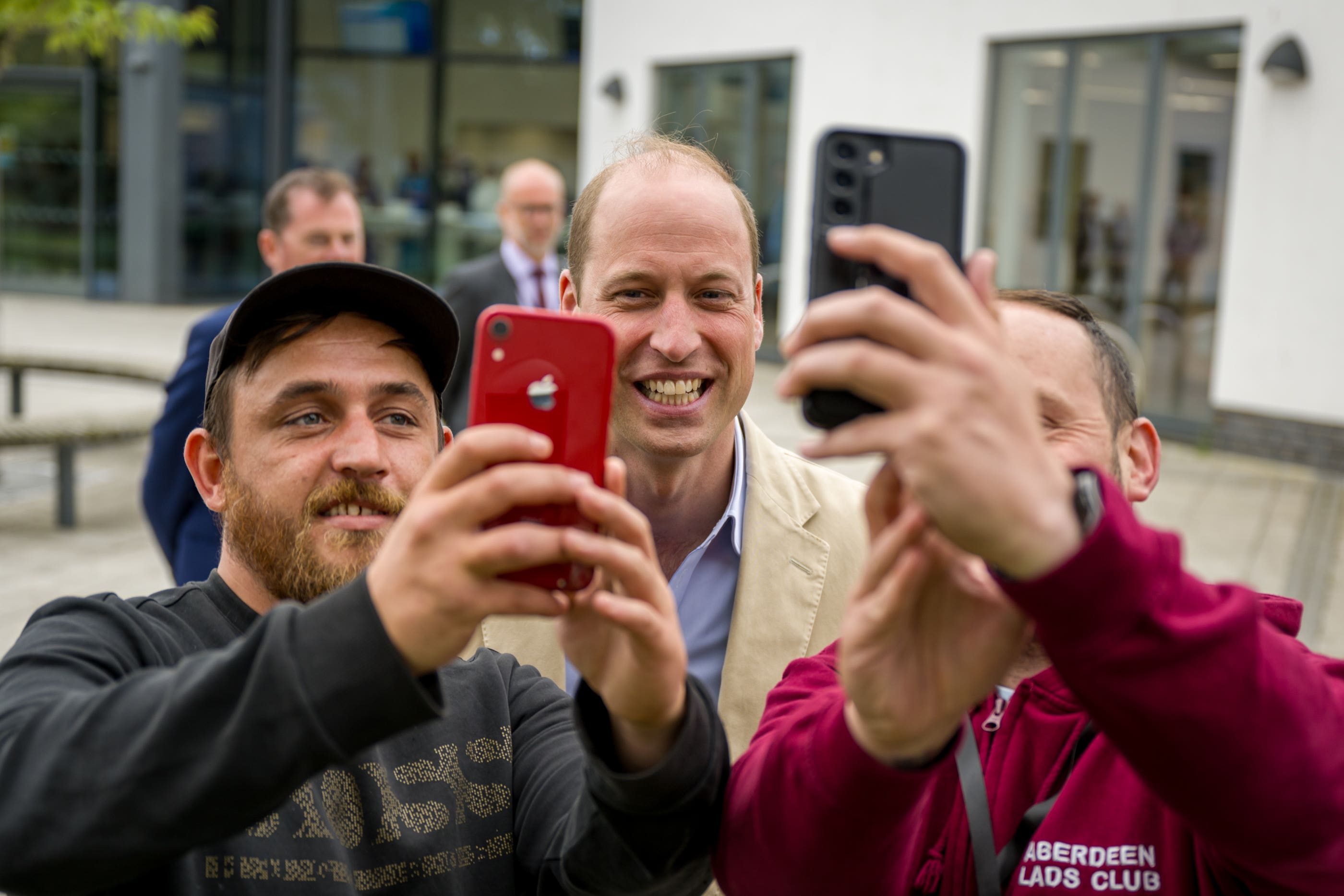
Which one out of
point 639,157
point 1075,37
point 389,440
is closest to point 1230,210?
point 1075,37

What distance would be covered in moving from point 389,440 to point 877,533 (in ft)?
3.38

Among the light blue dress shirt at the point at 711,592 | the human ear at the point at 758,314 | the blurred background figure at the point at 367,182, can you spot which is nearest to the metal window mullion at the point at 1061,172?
the human ear at the point at 758,314

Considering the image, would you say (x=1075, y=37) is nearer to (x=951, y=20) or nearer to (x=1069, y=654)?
(x=951, y=20)

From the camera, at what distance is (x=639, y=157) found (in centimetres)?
270

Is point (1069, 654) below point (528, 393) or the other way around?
below

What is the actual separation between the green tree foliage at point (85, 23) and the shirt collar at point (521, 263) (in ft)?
14.3

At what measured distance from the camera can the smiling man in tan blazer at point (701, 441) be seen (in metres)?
2.53

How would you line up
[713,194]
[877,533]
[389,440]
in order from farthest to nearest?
1. [713,194]
2. [389,440]
3. [877,533]

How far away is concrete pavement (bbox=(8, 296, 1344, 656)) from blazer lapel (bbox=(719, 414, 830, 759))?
4141 mm

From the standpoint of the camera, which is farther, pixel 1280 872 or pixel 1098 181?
pixel 1098 181

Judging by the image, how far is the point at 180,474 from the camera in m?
4.37

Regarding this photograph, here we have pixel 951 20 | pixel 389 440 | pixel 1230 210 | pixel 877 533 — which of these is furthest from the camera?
pixel 951 20

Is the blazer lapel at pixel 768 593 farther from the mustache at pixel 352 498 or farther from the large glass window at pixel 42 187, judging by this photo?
the large glass window at pixel 42 187

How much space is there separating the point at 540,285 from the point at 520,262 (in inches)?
7.6
